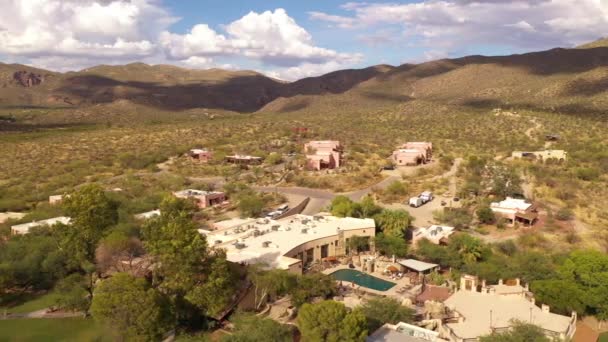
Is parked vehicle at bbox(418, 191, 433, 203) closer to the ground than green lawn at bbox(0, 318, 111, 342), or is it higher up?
higher up

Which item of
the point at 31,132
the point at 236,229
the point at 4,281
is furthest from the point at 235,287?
the point at 31,132

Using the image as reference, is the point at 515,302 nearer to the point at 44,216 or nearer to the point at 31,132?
the point at 44,216

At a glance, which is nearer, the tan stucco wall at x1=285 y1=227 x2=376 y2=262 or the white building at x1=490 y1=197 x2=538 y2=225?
the tan stucco wall at x1=285 y1=227 x2=376 y2=262

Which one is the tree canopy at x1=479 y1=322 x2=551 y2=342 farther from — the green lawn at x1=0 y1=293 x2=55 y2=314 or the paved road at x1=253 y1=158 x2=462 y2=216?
the green lawn at x1=0 y1=293 x2=55 y2=314

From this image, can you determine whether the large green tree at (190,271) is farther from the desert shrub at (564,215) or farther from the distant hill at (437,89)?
the distant hill at (437,89)

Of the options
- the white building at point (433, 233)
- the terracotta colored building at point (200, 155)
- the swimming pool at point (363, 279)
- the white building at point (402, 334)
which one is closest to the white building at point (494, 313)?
the white building at point (402, 334)

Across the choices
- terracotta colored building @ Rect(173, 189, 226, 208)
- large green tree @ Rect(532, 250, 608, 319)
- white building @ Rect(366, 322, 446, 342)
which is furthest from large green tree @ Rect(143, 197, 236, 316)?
terracotta colored building @ Rect(173, 189, 226, 208)
